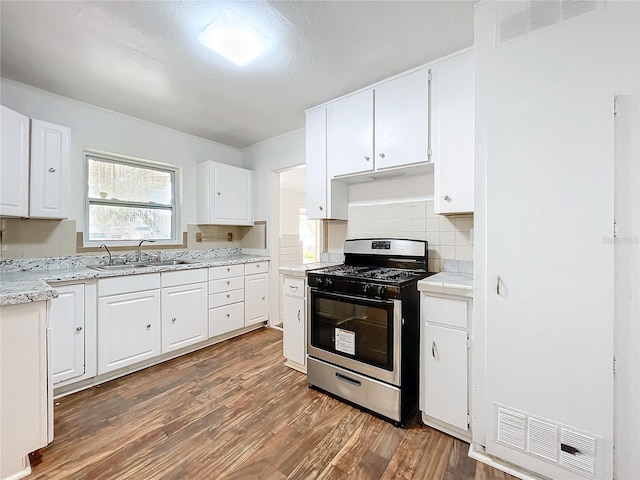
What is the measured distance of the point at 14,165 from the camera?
6.79 feet

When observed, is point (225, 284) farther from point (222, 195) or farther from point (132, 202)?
point (132, 202)

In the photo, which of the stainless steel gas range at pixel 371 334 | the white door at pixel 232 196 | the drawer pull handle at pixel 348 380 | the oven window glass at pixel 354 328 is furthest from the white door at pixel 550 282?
the white door at pixel 232 196

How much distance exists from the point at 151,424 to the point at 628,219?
2.83 meters

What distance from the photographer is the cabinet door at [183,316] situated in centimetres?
275

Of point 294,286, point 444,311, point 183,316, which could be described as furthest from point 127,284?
point 444,311

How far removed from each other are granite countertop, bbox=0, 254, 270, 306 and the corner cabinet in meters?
0.56

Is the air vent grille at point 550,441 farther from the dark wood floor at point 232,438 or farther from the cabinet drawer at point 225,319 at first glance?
the cabinet drawer at point 225,319

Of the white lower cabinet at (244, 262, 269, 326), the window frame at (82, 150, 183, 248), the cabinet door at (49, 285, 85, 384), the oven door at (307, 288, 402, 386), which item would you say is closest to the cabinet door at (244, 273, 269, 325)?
the white lower cabinet at (244, 262, 269, 326)

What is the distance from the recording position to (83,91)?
8.16ft

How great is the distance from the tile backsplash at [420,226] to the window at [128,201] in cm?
221

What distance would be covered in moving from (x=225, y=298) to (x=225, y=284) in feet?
0.53

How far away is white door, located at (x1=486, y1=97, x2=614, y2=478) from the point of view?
1.26 metres

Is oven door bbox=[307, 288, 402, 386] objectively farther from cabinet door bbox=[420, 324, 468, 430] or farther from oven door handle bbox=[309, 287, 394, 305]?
cabinet door bbox=[420, 324, 468, 430]

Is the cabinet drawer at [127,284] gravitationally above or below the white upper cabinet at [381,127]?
below
